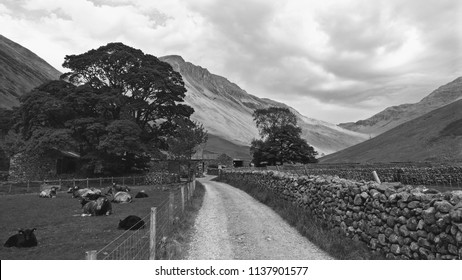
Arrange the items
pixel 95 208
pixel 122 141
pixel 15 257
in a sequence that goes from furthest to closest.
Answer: pixel 122 141
pixel 95 208
pixel 15 257

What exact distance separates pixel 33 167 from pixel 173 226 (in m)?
44.7

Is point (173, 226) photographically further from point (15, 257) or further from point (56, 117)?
point (56, 117)

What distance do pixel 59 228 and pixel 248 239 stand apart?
33.3 feet

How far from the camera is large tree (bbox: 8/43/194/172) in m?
44.0

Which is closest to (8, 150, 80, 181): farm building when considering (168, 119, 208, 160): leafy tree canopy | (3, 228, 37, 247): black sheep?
(168, 119, 208, 160): leafy tree canopy

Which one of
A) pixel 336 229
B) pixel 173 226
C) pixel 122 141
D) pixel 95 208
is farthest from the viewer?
pixel 122 141

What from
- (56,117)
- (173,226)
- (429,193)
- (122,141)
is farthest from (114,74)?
(429,193)

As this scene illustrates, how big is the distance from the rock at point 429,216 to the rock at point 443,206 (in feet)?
0.43

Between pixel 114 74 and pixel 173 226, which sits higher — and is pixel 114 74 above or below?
above

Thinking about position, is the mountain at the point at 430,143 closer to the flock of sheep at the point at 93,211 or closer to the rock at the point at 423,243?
the flock of sheep at the point at 93,211

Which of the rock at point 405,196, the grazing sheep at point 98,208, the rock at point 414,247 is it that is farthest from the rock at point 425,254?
the grazing sheep at point 98,208

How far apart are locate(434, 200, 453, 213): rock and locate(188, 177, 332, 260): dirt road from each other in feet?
13.3

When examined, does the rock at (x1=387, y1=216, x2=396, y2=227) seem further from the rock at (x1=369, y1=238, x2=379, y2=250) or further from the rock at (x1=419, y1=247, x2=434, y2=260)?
the rock at (x1=419, y1=247, x2=434, y2=260)

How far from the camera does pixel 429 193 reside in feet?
26.4
